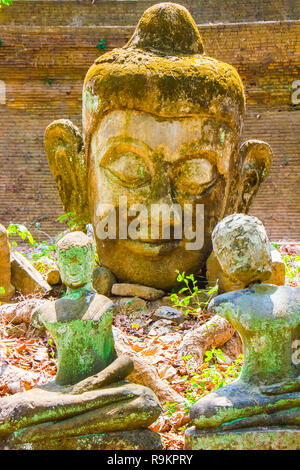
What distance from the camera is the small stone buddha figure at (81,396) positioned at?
2418 mm

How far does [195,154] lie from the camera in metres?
4.49

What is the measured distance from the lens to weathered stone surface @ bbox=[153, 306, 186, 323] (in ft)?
14.7

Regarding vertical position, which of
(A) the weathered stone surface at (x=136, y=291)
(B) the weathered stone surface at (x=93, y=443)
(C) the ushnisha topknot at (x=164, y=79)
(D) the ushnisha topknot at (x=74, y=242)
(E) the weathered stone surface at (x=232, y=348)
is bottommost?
(E) the weathered stone surface at (x=232, y=348)

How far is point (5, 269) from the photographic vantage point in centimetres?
514

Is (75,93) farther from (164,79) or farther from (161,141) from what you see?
(161,141)

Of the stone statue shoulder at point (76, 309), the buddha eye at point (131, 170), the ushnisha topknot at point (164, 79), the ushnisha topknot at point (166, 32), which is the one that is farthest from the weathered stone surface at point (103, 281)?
the stone statue shoulder at point (76, 309)

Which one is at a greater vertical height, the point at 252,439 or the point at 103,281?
the point at 252,439

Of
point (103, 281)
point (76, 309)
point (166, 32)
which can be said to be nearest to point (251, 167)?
point (166, 32)

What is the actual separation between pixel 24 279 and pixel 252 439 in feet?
10.7

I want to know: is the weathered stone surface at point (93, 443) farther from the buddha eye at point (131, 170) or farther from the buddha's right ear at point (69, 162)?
the buddha's right ear at point (69, 162)

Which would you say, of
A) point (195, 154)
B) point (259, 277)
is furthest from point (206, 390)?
point (195, 154)

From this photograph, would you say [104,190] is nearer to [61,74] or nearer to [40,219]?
[40,219]

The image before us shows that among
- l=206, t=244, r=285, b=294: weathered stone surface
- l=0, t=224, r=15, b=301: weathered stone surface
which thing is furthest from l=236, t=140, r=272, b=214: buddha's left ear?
l=0, t=224, r=15, b=301: weathered stone surface
